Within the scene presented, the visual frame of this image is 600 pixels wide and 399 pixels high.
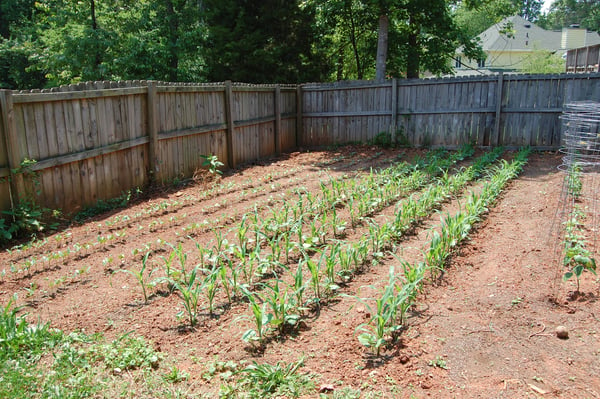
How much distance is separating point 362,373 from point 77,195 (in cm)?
534

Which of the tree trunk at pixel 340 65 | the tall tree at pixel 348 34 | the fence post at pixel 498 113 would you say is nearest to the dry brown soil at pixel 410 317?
the fence post at pixel 498 113

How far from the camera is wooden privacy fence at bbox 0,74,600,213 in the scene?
243 inches

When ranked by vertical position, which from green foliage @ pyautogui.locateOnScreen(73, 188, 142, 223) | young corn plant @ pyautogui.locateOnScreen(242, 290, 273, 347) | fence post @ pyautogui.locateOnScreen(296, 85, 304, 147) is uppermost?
fence post @ pyautogui.locateOnScreen(296, 85, 304, 147)

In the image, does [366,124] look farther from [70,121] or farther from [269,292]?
[269,292]

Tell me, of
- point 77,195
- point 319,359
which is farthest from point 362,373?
point 77,195

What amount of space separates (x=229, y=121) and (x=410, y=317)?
771cm

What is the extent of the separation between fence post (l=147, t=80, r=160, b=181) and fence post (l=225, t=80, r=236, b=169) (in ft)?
7.54

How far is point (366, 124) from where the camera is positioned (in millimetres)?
13578

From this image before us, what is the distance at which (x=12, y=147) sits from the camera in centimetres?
566

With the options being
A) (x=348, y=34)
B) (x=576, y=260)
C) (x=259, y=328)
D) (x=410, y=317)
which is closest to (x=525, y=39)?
(x=348, y=34)

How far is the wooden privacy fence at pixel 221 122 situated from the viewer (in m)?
6.18

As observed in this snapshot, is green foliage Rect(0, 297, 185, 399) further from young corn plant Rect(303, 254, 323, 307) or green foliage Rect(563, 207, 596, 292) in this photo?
green foliage Rect(563, 207, 596, 292)

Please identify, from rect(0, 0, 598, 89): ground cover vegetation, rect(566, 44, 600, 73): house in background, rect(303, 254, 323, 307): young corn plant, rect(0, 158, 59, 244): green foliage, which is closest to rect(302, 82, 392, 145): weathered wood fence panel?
rect(0, 0, 598, 89): ground cover vegetation

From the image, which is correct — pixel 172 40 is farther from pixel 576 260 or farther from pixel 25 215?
pixel 576 260
